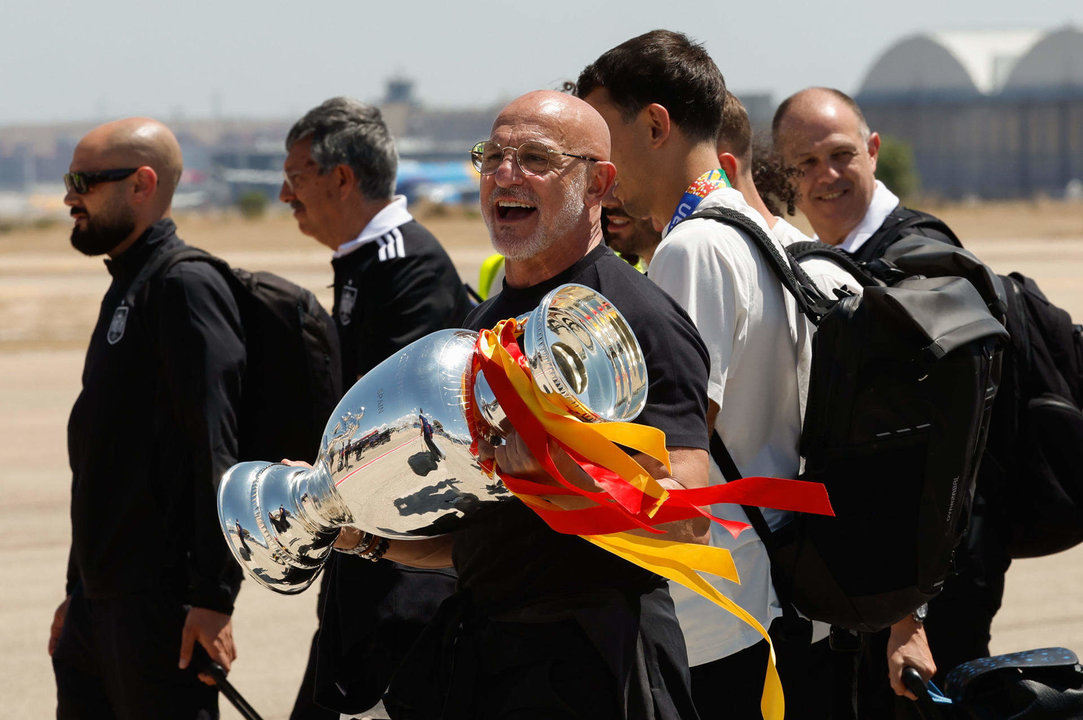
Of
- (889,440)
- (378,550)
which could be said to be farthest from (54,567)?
(889,440)

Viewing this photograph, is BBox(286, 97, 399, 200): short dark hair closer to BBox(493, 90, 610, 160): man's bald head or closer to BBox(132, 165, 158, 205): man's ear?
BBox(132, 165, 158, 205): man's ear

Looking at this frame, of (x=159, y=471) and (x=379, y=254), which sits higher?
(x=379, y=254)

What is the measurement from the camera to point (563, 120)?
116 inches

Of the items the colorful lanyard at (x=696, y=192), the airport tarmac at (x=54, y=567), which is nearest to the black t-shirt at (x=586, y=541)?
the colorful lanyard at (x=696, y=192)

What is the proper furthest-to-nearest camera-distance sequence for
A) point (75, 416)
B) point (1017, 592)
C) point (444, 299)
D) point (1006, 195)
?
point (1006, 195)
point (1017, 592)
point (444, 299)
point (75, 416)

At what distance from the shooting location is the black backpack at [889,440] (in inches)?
120

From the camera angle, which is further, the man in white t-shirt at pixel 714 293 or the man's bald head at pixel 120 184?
the man's bald head at pixel 120 184

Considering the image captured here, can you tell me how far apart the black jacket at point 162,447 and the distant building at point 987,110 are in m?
105

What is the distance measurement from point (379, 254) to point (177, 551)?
5.22ft

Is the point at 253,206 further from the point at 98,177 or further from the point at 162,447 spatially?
the point at 162,447

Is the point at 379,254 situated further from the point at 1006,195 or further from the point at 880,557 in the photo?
the point at 1006,195

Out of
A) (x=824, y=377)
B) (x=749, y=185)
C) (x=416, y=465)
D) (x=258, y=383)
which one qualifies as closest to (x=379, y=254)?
(x=258, y=383)

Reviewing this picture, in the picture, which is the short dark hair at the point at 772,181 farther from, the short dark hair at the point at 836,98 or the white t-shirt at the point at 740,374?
the white t-shirt at the point at 740,374

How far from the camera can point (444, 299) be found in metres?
5.35
